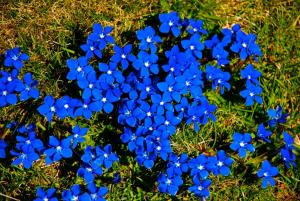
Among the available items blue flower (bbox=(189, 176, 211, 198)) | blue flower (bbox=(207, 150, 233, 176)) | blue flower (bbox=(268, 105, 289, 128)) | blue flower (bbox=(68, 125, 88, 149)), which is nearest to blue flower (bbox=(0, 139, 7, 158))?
blue flower (bbox=(68, 125, 88, 149))

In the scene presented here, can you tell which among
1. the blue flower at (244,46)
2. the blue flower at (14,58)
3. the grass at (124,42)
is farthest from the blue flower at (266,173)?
the blue flower at (14,58)

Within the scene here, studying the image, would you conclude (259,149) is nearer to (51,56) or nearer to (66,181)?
(66,181)

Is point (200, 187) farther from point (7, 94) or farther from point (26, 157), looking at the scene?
point (7, 94)

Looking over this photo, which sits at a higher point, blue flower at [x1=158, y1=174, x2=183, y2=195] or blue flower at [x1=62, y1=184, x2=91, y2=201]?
blue flower at [x1=158, y1=174, x2=183, y2=195]

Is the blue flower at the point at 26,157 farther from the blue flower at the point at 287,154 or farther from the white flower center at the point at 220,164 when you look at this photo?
the blue flower at the point at 287,154

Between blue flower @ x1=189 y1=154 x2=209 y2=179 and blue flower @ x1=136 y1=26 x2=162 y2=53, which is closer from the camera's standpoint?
blue flower @ x1=189 y1=154 x2=209 y2=179

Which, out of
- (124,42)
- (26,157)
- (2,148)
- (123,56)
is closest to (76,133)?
(26,157)

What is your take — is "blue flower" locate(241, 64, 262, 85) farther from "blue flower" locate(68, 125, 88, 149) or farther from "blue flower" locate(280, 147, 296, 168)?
"blue flower" locate(68, 125, 88, 149)
